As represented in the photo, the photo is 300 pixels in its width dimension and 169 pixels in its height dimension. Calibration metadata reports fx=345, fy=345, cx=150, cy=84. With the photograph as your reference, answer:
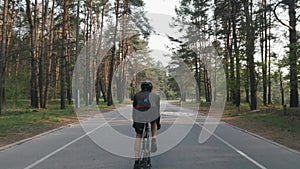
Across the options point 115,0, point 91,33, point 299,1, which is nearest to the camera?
point 299,1

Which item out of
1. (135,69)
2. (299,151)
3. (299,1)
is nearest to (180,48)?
(135,69)

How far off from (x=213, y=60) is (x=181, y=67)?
828cm

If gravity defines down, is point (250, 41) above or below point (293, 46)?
above

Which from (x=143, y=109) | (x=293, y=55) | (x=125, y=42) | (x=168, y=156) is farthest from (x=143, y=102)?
(x=125, y=42)

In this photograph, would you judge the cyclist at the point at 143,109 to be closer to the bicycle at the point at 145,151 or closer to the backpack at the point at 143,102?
the backpack at the point at 143,102

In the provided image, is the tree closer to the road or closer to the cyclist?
the road

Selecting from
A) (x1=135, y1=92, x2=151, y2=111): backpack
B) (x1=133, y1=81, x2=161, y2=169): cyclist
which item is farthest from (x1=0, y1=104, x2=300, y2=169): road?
(x1=135, y1=92, x2=151, y2=111): backpack

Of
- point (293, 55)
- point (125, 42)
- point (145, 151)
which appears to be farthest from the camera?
point (125, 42)

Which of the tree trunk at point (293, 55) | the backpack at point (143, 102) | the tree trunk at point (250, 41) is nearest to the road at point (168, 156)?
the backpack at point (143, 102)

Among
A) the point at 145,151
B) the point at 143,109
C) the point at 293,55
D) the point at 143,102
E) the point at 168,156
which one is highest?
the point at 293,55

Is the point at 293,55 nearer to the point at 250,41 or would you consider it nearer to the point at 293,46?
the point at 293,46

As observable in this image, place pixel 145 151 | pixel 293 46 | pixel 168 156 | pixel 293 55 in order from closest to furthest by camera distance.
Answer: pixel 145 151 → pixel 168 156 → pixel 293 46 → pixel 293 55

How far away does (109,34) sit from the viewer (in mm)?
55031

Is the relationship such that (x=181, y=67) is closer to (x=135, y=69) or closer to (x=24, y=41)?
(x=135, y=69)
